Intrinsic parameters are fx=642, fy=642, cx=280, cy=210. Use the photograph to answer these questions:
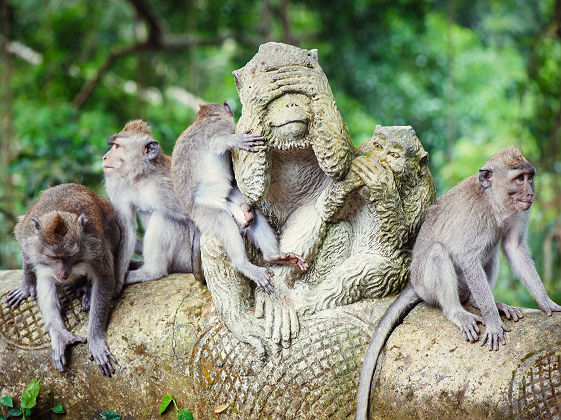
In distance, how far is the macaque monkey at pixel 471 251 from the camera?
395 cm

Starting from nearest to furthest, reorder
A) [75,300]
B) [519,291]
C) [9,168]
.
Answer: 1. [75,300]
2. [9,168]
3. [519,291]

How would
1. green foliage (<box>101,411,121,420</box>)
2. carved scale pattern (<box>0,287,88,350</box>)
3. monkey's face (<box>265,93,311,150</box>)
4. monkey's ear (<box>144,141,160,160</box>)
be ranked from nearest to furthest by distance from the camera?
monkey's face (<box>265,93,311,150</box>) → green foliage (<box>101,411,121,420</box>) → carved scale pattern (<box>0,287,88,350</box>) → monkey's ear (<box>144,141,160,160</box>)

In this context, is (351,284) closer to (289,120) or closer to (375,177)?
(375,177)

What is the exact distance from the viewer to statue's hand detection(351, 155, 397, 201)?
4094mm

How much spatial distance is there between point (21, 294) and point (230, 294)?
6.13 feet

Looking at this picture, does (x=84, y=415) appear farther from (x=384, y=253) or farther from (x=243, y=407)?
(x=384, y=253)

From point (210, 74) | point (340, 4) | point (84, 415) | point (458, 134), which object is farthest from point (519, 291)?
point (210, 74)

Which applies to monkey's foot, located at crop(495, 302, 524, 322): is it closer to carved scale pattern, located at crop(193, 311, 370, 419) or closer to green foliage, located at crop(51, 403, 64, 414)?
carved scale pattern, located at crop(193, 311, 370, 419)

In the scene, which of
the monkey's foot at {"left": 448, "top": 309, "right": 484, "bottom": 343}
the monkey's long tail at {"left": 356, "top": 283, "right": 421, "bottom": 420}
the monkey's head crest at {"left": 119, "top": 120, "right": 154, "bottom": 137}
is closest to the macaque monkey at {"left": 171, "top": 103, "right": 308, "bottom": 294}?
the monkey's long tail at {"left": 356, "top": 283, "right": 421, "bottom": 420}

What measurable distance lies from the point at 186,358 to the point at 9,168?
165 inches

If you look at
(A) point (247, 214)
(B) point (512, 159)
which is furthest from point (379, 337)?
(B) point (512, 159)

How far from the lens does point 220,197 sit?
4414 millimetres

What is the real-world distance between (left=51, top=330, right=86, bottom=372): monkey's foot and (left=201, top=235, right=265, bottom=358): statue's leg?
1.14m

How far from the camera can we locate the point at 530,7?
13211 mm
